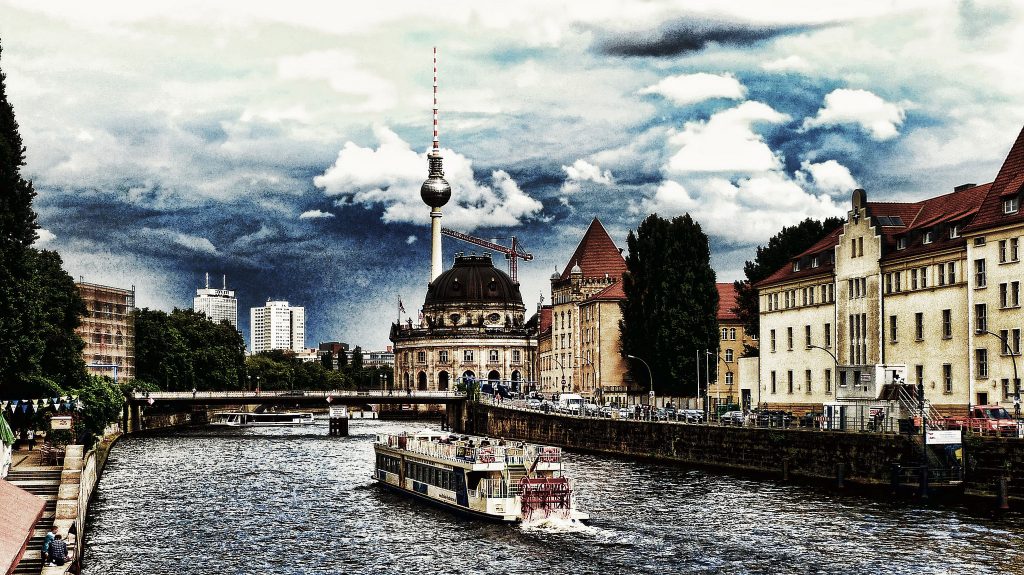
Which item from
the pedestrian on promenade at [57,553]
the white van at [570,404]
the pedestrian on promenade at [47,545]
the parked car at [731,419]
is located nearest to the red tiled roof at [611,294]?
the white van at [570,404]

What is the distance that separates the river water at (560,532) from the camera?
57344 millimetres

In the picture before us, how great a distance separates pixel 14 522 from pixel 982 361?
216 feet

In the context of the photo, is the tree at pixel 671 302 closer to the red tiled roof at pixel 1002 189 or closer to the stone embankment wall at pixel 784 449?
the stone embankment wall at pixel 784 449

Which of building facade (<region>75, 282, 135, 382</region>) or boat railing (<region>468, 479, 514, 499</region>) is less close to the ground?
building facade (<region>75, 282, 135, 382</region>)

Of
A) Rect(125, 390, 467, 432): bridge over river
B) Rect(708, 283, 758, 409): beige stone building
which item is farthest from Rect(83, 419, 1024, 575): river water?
Rect(708, 283, 758, 409): beige stone building

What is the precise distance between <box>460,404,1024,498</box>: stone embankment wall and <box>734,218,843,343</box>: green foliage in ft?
103

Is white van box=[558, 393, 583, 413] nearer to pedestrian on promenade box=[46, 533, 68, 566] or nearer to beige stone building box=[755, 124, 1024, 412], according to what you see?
beige stone building box=[755, 124, 1024, 412]

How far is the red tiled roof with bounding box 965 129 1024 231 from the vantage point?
86688 millimetres

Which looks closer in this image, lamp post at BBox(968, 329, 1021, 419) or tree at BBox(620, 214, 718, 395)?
lamp post at BBox(968, 329, 1021, 419)

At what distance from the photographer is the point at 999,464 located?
71.9 m

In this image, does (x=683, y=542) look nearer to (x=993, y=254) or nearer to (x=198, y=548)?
(x=198, y=548)

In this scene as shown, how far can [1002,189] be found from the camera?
8894 cm

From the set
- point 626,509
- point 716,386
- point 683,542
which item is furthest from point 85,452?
point 716,386

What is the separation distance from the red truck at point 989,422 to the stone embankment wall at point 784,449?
1716 mm
